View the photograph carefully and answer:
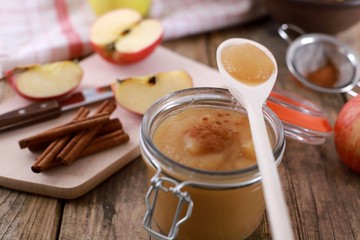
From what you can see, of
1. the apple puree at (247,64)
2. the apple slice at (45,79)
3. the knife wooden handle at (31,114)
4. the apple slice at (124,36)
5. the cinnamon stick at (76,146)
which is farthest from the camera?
the apple slice at (124,36)

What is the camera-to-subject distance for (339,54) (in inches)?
70.2

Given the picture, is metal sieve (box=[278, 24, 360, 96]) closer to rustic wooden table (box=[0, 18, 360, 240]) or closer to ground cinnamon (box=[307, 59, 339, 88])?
ground cinnamon (box=[307, 59, 339, 88])

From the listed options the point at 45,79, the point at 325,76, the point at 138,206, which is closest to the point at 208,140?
the point at 138,206

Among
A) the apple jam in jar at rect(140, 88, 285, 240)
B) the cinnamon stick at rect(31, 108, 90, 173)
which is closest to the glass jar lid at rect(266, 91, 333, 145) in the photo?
the apple jam in jar at rect(140, 88, 285, 240)

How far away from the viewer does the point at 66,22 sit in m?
1.90

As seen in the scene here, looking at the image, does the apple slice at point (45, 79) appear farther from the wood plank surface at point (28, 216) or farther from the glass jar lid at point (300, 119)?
the glass jar lid at point (300, 119)

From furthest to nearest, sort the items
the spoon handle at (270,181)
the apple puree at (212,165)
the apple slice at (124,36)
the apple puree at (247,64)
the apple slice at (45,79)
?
the apple slice at (124,36), the apple slice at (45,79), the apple puree at (247,64), the apple puree at (212,165), the spoon handle at (270,181)

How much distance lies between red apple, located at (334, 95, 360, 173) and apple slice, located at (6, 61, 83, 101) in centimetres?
72

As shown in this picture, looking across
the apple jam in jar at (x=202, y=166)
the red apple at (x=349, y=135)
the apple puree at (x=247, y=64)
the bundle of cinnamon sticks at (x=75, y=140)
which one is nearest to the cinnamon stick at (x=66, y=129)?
the bundle of cinnamon sticks at (x=75, y=140)

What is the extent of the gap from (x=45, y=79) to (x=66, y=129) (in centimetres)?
28

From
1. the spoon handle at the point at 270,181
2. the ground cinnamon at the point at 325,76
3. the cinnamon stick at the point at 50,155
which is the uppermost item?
the spoon handle at the point at 270,181

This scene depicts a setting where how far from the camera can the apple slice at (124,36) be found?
1.63 m

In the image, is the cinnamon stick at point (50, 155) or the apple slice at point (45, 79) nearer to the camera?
the cinnamon stick at point (50, 155)

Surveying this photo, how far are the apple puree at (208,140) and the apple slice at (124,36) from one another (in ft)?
1.84
